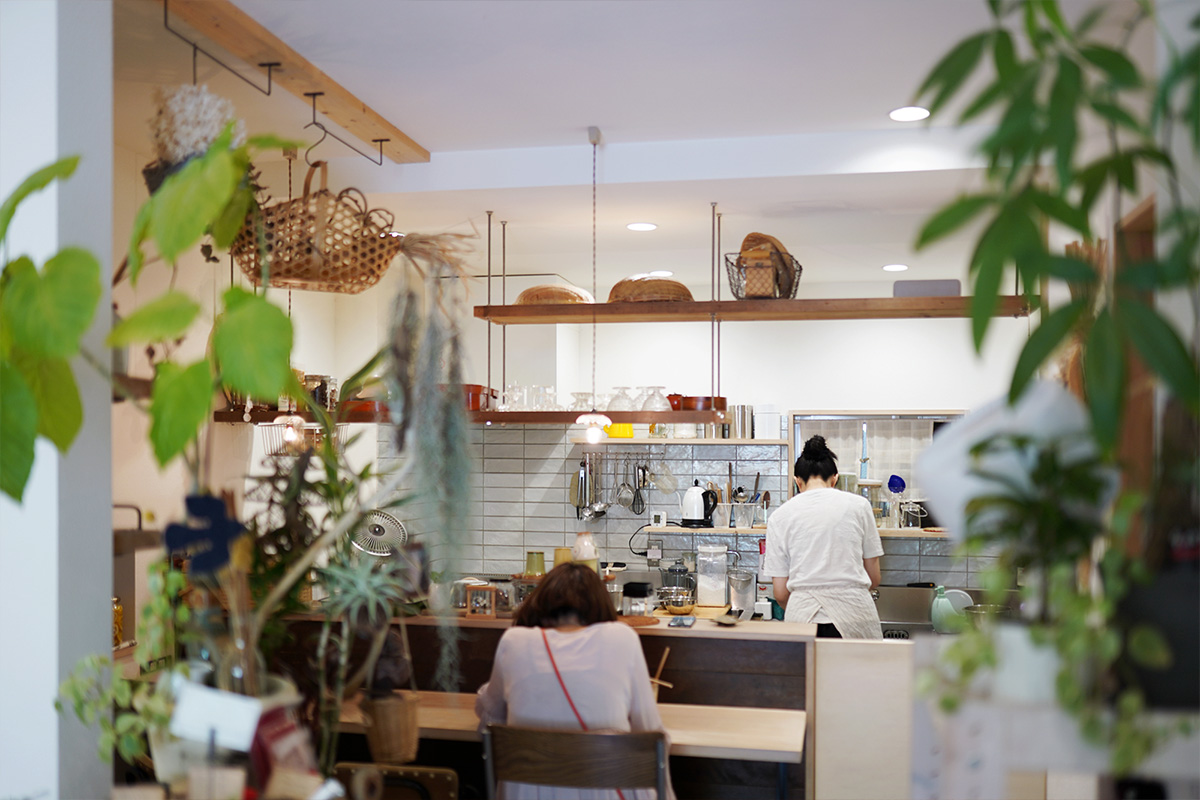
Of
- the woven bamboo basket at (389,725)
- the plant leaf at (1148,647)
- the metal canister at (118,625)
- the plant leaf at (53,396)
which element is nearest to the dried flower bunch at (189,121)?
the plant leaf at (53,396)

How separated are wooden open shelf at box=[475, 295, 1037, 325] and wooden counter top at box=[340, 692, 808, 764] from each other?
1.59 meters

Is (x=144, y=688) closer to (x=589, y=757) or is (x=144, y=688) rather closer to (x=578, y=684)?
(x=589, y=757)

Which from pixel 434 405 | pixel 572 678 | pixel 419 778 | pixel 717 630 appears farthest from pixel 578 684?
pixel 434 405

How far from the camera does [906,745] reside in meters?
3.64

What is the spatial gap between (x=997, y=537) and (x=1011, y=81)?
464mm

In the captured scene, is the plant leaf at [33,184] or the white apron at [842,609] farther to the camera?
the white apron at [842,609]

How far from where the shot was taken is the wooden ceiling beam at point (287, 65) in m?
2.54

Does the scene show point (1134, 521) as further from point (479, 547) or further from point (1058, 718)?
point (479, 547)

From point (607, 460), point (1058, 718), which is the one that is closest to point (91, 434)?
point (1058, 718)

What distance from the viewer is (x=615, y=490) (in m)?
6.32

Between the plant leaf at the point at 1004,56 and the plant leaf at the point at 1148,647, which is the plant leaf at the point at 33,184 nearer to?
the plant leaf at the point at 1004,56

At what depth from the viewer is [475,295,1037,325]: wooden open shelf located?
4.02 m

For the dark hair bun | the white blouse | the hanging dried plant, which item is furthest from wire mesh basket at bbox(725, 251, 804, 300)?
the hanging dried plant

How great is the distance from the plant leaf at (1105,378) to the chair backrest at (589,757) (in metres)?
1.67
